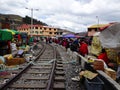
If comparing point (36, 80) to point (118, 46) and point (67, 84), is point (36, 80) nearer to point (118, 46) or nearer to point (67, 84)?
point (67, 84)

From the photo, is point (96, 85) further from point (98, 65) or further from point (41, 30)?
point (41, 30)

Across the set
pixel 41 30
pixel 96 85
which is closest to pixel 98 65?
pixel 96 85

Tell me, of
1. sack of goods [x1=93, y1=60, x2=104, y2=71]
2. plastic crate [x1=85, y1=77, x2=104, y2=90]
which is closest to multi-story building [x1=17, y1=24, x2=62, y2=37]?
sack of goods [x1=93, y1=60, x2=104, y2=71]

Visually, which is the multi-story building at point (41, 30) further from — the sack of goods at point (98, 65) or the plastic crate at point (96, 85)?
the plastic crate at point (96, 85)

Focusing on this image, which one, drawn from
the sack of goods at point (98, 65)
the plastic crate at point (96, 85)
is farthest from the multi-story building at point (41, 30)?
the plastic crate at point (96, 85)

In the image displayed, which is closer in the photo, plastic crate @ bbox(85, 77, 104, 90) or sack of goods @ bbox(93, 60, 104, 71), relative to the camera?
plastic crate @ bbox(85, 77, 104, 90)

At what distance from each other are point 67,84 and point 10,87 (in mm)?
2314

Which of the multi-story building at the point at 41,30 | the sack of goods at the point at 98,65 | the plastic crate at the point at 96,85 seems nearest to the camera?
the plastic crate at the point at 96,85

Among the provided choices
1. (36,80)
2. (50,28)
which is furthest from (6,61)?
(50,28)

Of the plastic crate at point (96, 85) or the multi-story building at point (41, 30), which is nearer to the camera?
the plastic crate at point (96, 85)

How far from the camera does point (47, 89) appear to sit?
8.16 m

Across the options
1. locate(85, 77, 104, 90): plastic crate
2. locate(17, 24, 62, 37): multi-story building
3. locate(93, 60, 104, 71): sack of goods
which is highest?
locate(17, 24, 62, 37): multi-story building

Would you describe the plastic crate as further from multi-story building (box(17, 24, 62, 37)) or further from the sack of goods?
multi-story building (box(17, 24, 62, 37))

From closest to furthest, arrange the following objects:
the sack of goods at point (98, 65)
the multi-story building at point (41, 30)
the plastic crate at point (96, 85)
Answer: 1. the plastic crate at point (96, 85)
2. the sack of goods at point (98, 65)
3. the multi-story building at point (41, 30)
